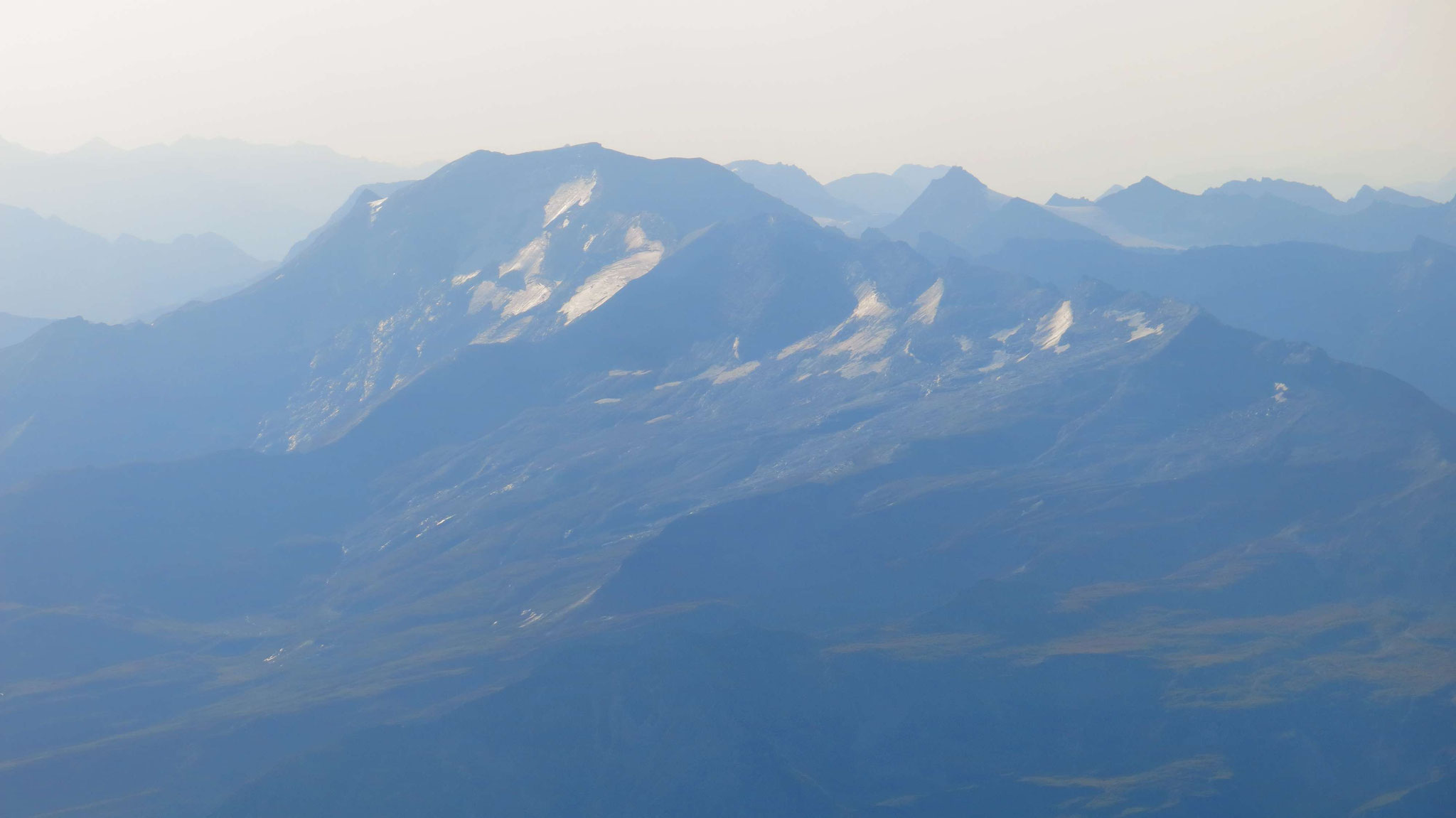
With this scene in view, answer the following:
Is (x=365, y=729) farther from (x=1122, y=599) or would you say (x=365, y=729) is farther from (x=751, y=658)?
(x=1122, y=599)

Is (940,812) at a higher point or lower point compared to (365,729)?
lower

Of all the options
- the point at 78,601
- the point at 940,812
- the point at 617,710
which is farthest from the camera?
the point at 78,601

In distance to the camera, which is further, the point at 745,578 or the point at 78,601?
the point at 78,601

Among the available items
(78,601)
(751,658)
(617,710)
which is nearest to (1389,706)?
(751,658)

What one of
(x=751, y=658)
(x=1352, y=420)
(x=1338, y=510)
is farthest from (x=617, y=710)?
(x=1352, y=420)

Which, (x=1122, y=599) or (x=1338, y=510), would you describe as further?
(x=1338, y=510)

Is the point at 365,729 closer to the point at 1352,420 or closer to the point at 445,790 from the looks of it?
the point at 445,790

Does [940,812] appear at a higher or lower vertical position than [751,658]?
lower

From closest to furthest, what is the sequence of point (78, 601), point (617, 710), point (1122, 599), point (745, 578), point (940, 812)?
point (940, 812)
point (617, 710)
point (1122, 599)
point (745, 578)
point (78, 601)

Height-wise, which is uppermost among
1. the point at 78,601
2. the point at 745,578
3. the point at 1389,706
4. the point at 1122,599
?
the point at 78,601
